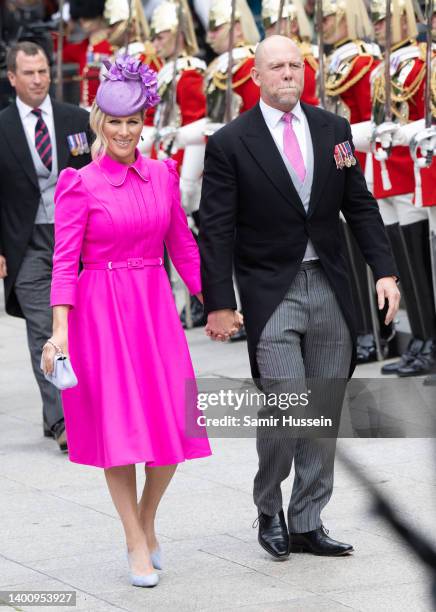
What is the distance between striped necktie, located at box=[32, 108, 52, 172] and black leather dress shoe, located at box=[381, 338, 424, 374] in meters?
2.30

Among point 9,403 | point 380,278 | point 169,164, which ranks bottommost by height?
point 9,403

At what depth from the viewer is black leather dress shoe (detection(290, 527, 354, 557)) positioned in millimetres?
4070

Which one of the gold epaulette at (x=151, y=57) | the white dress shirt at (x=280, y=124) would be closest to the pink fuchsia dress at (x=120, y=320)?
the white dress shirt at (x=280, y=124)

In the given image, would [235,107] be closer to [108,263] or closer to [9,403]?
[9,403]

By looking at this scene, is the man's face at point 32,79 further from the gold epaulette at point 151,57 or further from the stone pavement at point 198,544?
the gold epaulette at point 151,57

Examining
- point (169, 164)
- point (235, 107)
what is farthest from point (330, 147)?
point (235, 107)

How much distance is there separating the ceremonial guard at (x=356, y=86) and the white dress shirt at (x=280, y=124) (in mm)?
3350

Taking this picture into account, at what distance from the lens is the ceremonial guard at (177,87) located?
8.55 m

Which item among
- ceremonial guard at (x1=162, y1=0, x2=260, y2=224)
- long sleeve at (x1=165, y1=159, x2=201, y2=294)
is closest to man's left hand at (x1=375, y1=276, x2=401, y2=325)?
long sleeve at (x1=165, y1=159, x2=201, y2=294)

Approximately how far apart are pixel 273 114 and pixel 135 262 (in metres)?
0.64

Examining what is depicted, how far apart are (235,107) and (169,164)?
3.98 metres

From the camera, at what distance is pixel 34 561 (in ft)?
13.5

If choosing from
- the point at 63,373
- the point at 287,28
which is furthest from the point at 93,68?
the point at 63,373

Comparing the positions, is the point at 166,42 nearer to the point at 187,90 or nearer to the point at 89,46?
the point at 187,90
